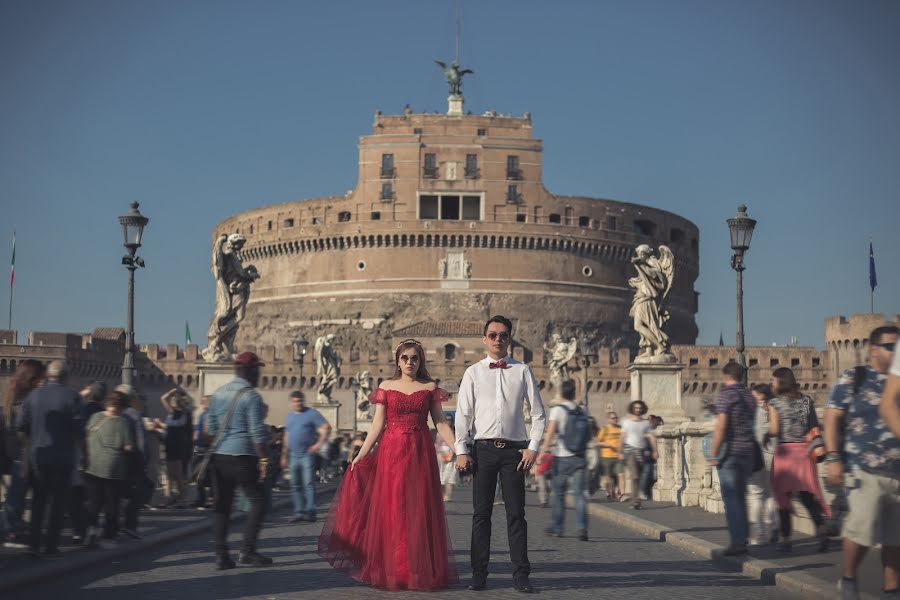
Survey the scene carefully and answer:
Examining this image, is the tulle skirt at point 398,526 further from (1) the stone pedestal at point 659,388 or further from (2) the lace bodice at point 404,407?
(1) the stone pedestal at point 659,388

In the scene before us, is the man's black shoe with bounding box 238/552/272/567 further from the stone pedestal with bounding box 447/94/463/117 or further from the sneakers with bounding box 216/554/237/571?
the stone pedestal with bounding box 447/94/463/117

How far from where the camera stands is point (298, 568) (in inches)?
293

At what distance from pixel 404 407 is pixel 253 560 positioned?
162 centimetres

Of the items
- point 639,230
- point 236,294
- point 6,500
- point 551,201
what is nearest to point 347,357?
point 551,201

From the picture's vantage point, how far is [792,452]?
846 centimetres

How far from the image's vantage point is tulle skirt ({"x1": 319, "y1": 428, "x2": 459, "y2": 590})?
635cm

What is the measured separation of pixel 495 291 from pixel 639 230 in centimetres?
1008

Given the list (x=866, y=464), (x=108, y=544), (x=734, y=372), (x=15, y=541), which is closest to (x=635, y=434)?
(x=734, y=372)

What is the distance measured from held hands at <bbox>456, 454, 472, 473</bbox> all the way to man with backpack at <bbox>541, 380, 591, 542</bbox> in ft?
9.51

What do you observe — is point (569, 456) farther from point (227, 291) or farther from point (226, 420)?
point (227, 291)

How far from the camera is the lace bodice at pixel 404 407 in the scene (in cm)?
658

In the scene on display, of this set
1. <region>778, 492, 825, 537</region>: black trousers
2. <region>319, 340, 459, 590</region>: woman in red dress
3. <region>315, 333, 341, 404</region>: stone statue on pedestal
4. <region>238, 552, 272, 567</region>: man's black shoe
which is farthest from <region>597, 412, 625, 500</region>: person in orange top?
<region>315, 333, 341, 404</region>: stone statue on pedestal

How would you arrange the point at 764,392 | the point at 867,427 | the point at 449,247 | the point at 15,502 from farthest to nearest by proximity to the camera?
the point at 449,247, the point at 764,392, the point at 15,502, the point at 867,427

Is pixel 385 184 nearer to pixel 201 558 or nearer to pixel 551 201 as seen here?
pixel 551 201
